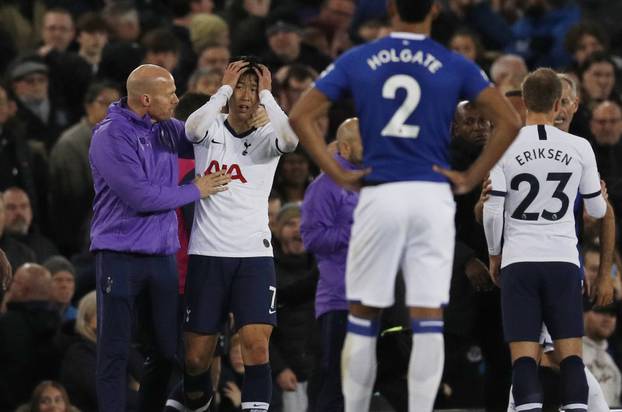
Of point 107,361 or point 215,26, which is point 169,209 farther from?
point 215,26

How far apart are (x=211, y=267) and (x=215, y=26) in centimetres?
701

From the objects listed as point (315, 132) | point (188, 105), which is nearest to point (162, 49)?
point (188, 105)

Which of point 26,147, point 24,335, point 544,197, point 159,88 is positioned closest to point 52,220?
point 26,147

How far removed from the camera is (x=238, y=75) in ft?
29.6

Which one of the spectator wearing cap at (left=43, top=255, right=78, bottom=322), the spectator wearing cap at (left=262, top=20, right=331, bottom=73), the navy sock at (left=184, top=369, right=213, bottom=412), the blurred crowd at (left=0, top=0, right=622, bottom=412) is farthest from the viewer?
the spectator wearing cap at (left=262, top=20, right=331, bottom=73)

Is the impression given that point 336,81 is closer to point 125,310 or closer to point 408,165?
point 408,165

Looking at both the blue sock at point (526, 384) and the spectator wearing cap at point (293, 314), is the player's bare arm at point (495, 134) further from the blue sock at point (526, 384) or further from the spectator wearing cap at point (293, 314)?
the spectator wearing cap at point (293, 314)

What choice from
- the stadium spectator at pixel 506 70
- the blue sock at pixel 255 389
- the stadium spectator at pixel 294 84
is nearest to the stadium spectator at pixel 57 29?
the stadium spectator at pixel 294 84

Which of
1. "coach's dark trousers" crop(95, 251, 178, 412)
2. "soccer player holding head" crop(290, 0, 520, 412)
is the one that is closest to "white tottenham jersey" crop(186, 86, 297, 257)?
"coach's dark trousers" crop(95, 251, 178, 412)

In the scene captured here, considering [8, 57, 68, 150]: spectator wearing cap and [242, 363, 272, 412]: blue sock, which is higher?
[8, 57, 68, 150]: spectator wearing cap

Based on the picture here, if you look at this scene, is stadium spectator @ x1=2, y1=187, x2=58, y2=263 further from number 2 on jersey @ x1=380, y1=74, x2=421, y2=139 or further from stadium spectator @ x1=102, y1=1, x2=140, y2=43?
number 2 on jersey @ x1=380, y1=74, x2=421, y2=139

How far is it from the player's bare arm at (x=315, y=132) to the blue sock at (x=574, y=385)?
2035 millimetres

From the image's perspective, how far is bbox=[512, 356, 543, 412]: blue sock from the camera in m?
8.66

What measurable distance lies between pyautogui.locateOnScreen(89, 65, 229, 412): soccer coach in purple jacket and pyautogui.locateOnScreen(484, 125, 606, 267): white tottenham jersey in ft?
5.74
